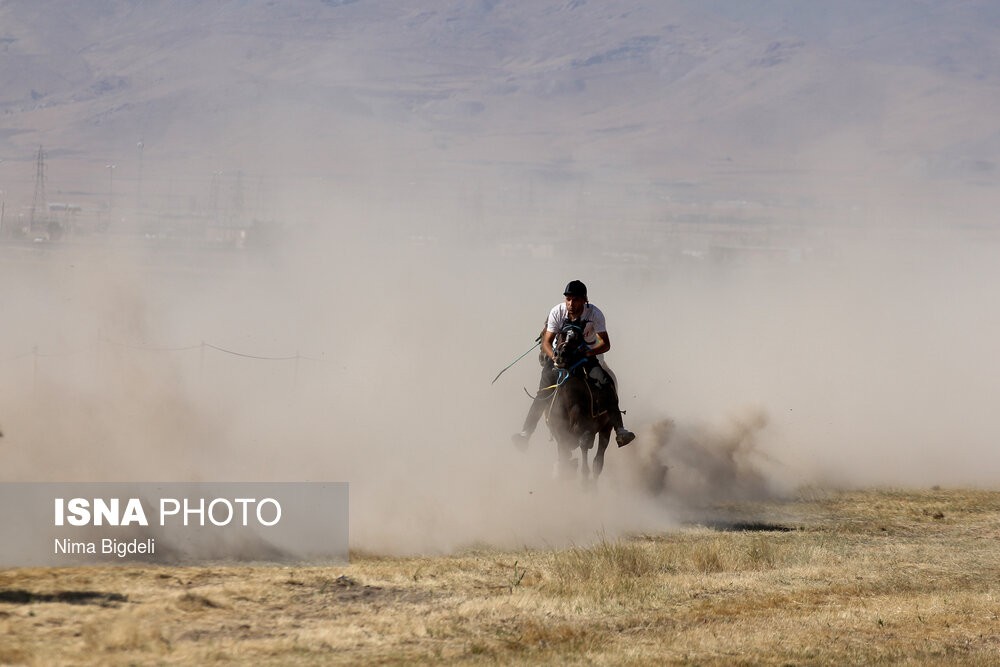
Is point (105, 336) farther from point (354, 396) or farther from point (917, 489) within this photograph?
point (917, 489)

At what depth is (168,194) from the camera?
5748 inches

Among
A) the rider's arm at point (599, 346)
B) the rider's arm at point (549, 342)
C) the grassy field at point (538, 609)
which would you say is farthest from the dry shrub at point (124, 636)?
the rider's arm at point (599, 346)

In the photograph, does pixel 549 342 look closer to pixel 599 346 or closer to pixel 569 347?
pixel 569 347

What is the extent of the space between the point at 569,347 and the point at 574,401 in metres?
0.78

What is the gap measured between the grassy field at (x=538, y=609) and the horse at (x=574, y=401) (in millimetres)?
2882

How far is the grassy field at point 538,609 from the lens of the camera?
34.9ft

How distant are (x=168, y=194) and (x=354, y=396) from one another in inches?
4883

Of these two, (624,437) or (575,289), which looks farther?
(624,437)

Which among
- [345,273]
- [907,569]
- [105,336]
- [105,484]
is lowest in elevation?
[907,569]

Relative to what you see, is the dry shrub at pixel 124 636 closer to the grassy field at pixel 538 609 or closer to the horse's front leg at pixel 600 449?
the grassy field at pixel 538 609

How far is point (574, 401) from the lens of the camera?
1923 centimetres

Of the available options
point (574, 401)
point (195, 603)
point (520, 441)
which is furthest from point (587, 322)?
point (195, 603)

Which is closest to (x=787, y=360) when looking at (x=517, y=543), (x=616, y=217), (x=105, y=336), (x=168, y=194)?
Result: (x=105, y=336)

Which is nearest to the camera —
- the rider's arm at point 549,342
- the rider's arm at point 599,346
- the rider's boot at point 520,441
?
the rider's arm at point 599,346
